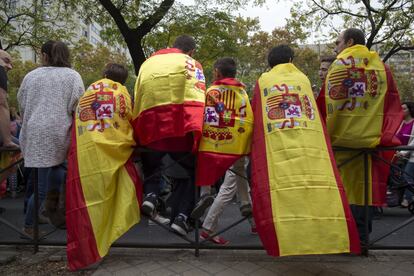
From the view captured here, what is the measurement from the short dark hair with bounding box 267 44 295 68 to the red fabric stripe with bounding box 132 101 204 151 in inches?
30.8

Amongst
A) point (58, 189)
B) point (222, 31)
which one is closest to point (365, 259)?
point (58, 189)

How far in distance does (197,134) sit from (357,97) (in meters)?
1.45

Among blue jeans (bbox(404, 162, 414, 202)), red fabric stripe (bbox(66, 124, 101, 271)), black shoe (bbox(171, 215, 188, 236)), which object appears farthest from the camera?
blue jeans (bbox(404, 162, 414, 202))

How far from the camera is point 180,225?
396 cm

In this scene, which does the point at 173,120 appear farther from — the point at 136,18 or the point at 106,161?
the point at 136,18

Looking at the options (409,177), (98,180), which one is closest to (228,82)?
(98,180)

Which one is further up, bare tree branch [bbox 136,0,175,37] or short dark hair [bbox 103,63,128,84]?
bare tree branch [bbox 136,0,175,37]

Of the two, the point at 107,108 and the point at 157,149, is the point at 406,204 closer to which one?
the point at 157,149

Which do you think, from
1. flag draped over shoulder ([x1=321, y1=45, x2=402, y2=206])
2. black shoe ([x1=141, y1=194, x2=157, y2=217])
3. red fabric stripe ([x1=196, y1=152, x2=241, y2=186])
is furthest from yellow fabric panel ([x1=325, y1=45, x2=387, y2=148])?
black shoe ([x1=141, y1=194, x2=157, y2=217])

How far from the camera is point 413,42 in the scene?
581 inches

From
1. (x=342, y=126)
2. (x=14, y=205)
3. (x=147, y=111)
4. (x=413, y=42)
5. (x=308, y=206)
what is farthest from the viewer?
(x=413, y=42)

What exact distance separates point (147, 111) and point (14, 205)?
4.54 metres

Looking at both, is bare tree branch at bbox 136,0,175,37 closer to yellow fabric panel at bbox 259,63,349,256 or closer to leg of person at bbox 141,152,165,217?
leg of person at bbox 141,152,165,217

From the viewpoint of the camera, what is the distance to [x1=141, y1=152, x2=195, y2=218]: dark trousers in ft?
12.7
